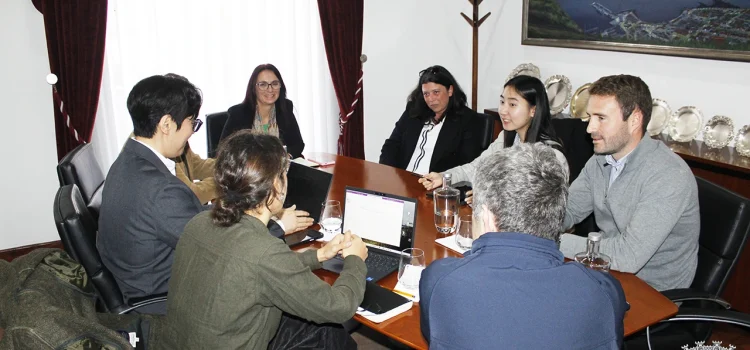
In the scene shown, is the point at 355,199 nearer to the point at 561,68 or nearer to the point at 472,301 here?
the point at 472,301

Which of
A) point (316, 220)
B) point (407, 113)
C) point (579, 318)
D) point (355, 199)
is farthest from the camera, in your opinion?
point (407, 113)

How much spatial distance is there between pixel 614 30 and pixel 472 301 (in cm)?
332

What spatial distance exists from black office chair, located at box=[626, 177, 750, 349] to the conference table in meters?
0.18

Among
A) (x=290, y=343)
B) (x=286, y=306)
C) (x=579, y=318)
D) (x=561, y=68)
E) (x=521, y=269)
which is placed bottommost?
(x=290, y=343)

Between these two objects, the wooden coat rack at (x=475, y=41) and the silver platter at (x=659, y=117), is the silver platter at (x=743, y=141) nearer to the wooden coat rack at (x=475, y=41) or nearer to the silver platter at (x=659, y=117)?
the silver platter at (x=659, y=117)

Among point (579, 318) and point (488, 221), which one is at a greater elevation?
point (488, 221)

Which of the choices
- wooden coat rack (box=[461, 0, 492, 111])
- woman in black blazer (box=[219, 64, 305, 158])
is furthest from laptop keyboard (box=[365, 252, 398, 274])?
wooden coat rack (box=[461, 0, 492, 111])

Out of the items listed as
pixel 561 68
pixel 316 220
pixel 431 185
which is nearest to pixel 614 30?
pixel 561 68

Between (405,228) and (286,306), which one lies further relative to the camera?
(405,228)

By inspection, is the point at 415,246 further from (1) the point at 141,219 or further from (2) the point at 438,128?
(2) the point at 438,128

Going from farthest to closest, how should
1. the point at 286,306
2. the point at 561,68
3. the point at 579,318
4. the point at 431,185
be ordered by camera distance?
1. the point at 561,68
2. the point at 431,185
3. the point at 286,306
4. the point at 579,318

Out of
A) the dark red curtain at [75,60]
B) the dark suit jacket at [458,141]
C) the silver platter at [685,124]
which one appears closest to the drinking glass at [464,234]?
the dark suit jacket at [458,141]

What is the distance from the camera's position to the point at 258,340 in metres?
1.71

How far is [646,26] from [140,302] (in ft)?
11.0
